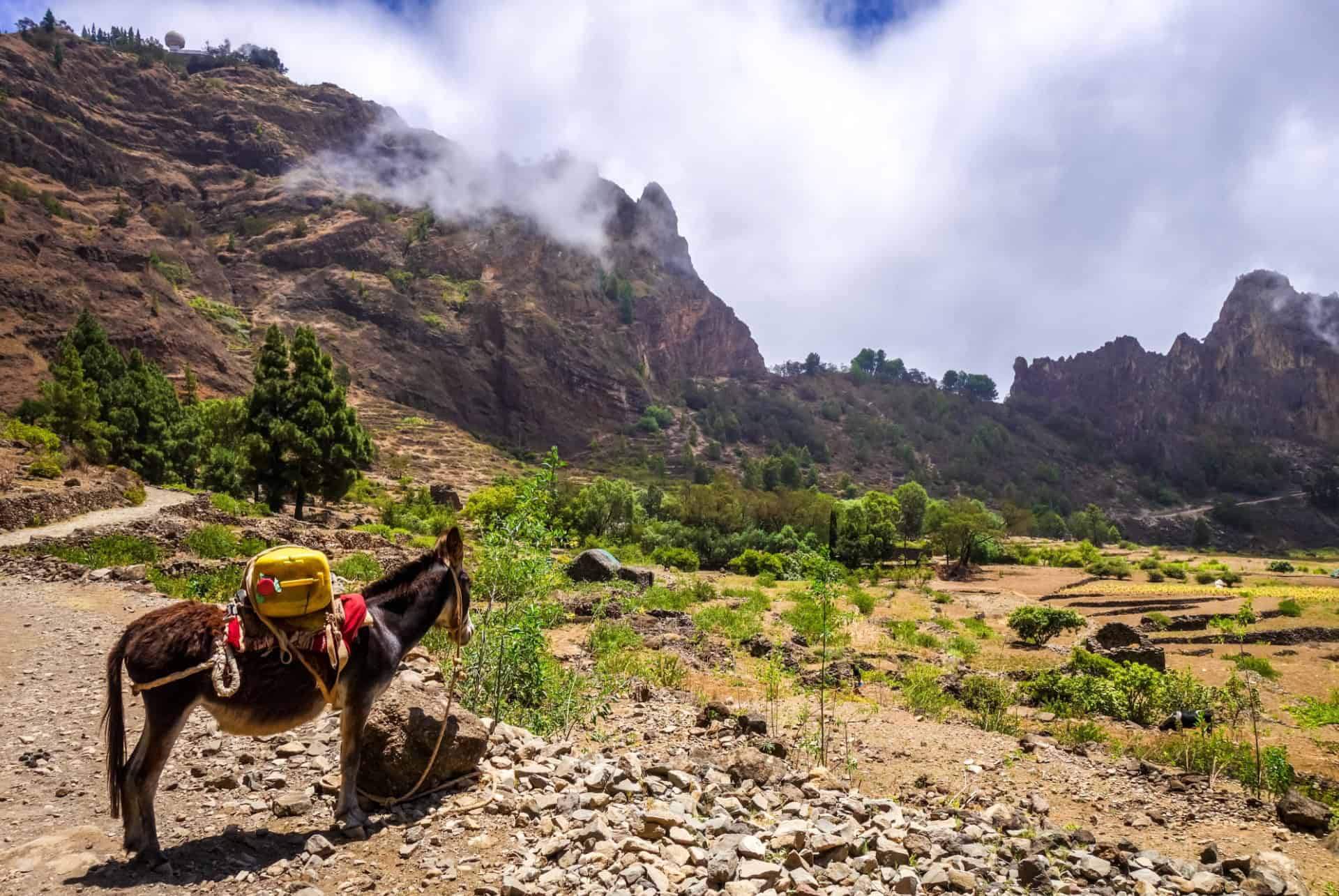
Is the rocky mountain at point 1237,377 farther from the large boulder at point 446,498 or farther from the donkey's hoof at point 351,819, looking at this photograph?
the donkey's hoof at point 351,819

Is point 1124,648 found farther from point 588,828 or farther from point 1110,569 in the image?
point 1110,569

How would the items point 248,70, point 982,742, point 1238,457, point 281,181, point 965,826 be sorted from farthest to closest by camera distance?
point 248,70 → point 1238,457 → point 281,181 → point 982,742 → point 965,826

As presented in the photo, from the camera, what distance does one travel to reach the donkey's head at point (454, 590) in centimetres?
491

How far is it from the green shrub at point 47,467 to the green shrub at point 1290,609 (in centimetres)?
4696

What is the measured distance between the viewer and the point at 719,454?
12438 cm

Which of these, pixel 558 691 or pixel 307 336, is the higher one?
pixel 307 336

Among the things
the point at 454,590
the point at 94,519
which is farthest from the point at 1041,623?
the point at 94,519

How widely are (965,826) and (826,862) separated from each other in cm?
173

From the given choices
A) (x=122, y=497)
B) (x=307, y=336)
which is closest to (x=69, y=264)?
(x=307, y=336)

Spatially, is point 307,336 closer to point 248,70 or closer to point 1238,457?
point 248,70

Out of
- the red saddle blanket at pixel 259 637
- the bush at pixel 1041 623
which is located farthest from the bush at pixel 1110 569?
the red saddle blanket at pixel 259 637

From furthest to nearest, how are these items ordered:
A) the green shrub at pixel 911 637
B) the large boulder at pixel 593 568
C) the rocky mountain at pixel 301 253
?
the rocky mountain at pixel 301 253 < the large boulder at pixel 593 568 < the green shrub at pixel 911 637

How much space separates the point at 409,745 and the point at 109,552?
1502 centimetres

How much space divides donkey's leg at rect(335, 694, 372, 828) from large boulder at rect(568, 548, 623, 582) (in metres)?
20.4
